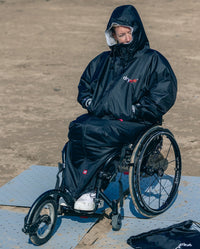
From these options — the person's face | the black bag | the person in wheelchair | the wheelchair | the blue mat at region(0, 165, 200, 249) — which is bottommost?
the blue mat at region(0, 165, 200, 249)

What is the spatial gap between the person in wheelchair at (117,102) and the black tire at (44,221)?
185mm

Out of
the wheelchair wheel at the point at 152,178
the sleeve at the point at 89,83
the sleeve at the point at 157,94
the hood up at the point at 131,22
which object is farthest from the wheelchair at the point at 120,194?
the hood up at the point at 131,22

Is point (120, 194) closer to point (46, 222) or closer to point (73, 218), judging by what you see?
point (73, 218)

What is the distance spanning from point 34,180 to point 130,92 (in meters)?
1.46

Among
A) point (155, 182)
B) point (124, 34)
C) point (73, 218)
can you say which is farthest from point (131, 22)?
point (73, 218)

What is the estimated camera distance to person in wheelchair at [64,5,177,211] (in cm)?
402

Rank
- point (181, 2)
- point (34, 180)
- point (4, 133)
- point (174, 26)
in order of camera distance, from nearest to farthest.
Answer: point (34, 180), point (4, 133), point (174, 26), point (181, 2)

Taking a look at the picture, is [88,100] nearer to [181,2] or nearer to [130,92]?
[130,92]

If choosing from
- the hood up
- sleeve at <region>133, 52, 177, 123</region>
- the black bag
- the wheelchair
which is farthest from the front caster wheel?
the hood up

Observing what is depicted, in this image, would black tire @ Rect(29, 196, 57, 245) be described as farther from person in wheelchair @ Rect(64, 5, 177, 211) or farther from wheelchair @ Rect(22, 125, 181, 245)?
person in wheelchair @ Rect(64, 5, 177, 211)

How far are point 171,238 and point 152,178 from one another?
122cm

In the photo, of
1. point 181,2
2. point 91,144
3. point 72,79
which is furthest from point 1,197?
point 181,2

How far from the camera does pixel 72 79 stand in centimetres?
871

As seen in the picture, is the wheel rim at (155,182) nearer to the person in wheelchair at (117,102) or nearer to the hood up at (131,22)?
the person in wheelchair at (117,102)
